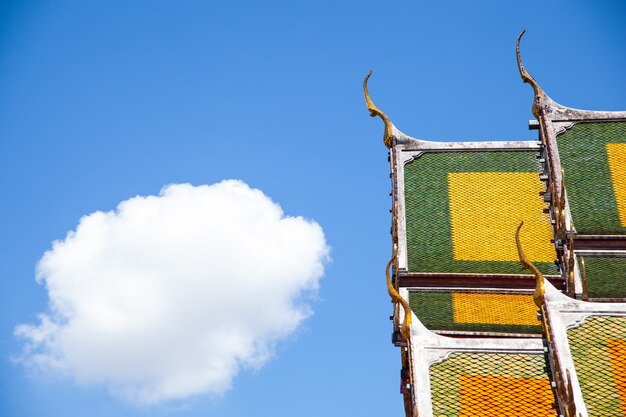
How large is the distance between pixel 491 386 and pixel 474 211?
43.1 feet

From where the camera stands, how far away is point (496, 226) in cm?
2902

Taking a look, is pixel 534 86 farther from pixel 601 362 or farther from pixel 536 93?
pixel 601 362

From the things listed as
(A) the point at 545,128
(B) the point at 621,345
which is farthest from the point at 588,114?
(B) the point at 621,345

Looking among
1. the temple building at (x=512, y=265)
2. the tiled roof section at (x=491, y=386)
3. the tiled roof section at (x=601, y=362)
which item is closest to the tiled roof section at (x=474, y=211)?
the temple building at (x=512, y=265)

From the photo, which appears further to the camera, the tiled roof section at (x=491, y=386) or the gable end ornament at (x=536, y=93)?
the gable end ornament at (x=536, y=93)

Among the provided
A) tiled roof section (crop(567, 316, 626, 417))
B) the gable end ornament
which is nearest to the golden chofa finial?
the gable end ornament

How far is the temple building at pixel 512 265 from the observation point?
54.4 ft

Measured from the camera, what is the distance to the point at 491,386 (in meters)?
16.9

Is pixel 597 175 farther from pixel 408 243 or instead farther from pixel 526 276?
pixel 408 243

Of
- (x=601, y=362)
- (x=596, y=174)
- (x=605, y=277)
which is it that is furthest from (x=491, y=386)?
(x=596, y=174)

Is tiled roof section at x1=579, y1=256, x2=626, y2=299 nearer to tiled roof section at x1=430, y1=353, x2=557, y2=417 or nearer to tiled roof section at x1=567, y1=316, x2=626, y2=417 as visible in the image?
tiled roof section at x1=567, y1=316, x2=626, y2=417

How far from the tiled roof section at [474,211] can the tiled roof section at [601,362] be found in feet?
34.1

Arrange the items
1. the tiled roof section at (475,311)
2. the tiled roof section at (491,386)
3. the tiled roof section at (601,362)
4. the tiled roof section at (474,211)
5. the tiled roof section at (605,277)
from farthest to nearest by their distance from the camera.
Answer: the tiled roof section at (474,211) → the tiled roof section at (475,311) → the tiled roof section at (605,277) → the tiled roof section at (491,386) → the tiled roof section at (601,362)

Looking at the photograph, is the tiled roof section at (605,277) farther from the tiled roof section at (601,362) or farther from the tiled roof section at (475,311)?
the tiled roof section at (601,362)
